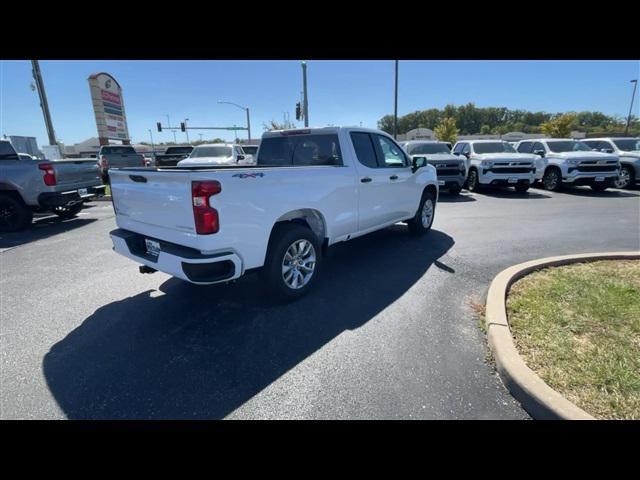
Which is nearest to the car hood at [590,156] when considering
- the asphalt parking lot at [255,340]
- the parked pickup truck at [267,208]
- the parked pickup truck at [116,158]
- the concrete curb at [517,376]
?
the asphalt parking lot at [255,340]

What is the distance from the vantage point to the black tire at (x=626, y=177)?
43.6 feet

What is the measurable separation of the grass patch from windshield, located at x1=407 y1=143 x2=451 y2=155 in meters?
9.39

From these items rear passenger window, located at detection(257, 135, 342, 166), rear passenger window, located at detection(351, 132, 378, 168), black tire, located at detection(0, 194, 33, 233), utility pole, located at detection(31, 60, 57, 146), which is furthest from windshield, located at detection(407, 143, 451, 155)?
utility pole, located at detection(31, 60, 57, 146)

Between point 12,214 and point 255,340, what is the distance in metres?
7.82

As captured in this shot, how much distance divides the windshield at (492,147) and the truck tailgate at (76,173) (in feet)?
43.9

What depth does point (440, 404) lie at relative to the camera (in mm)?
2305

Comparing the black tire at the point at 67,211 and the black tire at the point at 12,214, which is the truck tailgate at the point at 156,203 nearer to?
the black tire at the point at 12,214

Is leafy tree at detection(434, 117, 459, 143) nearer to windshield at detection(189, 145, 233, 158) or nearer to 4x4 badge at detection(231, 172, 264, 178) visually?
windshield at detection(189, 145, 233, 158)

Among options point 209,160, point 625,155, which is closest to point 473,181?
point 625,155

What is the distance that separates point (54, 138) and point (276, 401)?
21.2 metres
